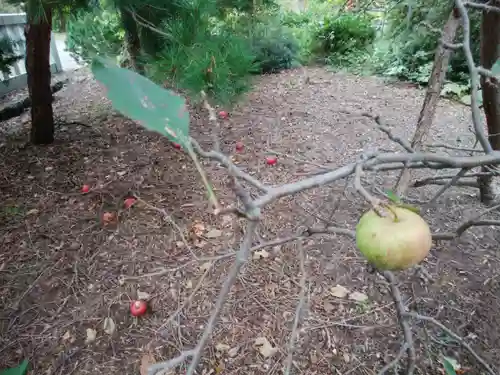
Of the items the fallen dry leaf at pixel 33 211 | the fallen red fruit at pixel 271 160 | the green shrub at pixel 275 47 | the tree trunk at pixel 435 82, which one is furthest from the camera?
the green shrub at pixel 275 47

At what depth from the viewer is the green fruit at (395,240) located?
480 mm

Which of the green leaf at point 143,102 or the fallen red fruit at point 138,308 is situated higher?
the green leaf at point 143,102

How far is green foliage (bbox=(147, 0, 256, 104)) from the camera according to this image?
171cm

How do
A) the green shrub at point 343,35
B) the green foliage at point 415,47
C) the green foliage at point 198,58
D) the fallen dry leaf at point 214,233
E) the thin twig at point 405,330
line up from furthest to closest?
the green shrub at point 343,35 < the green foliage at point 415,47 < the fallen dry leaf at point 214,233 < the green foliage at point 198,58 < the thin twig at point 405,330

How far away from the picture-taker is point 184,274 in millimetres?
1812

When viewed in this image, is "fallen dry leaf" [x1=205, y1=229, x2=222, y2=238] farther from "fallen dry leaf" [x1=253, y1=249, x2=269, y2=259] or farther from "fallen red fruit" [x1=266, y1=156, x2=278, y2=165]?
"fallen red fruit" [x1=266, y1=156, x2=278, y2=165]

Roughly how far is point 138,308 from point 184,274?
0.28 metres

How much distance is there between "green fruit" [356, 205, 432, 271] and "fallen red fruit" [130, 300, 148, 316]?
1338 millimetres

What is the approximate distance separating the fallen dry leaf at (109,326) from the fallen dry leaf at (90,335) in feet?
0.14

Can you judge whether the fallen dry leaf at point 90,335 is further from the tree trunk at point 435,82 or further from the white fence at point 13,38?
the white fence at point 13,38

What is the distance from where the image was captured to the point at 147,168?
102 inches

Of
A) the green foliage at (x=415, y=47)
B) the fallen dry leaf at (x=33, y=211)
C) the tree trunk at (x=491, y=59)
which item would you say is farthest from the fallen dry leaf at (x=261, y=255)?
the green foliage at (x=415, y=47)

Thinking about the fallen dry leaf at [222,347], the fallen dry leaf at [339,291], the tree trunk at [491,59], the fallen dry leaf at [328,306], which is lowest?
the fallen dry leaf at [222,347]

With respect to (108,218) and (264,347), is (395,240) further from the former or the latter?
(108,218)
